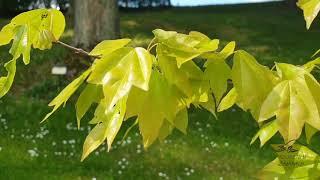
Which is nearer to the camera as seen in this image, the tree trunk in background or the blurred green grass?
the blurred green grass

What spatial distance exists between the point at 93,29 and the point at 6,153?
4.33 m

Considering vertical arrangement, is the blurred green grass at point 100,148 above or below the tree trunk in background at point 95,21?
below

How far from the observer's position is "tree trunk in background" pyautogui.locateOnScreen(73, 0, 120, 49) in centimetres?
1149

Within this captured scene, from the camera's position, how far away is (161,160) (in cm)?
777

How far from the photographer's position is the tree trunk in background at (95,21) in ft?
37.7

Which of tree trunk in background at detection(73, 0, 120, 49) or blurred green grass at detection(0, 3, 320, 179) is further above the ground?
tree trunk in background at detection(73, 0, 120, 49)

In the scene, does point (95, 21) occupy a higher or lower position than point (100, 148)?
higher

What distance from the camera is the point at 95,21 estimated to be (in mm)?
11547

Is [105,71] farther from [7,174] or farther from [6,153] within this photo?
[6,153]

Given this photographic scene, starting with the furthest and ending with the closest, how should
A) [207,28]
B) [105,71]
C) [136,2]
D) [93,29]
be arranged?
[136,2] < [207,28] < [93,29] < [105,71]

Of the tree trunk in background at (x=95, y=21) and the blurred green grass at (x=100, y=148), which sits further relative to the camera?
the tree trunk in background at (x=95, y=21)

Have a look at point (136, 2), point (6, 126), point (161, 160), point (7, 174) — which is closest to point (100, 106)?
point (7, 174)

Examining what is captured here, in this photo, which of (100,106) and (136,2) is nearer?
(100,106)

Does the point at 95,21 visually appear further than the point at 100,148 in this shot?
Yes
